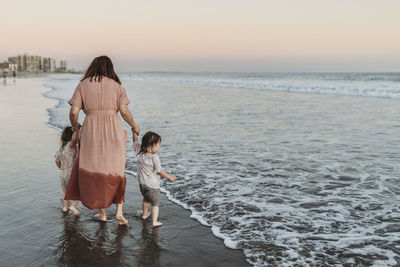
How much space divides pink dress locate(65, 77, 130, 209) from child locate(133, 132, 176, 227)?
8.6 inches

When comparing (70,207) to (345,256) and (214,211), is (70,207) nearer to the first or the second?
(214,211)

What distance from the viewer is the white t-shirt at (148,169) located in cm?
398

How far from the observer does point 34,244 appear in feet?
11.4

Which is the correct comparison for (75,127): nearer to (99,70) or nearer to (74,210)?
(99,70)

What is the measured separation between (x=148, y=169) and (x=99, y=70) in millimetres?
1173

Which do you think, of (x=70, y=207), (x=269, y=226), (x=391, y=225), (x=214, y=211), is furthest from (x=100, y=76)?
(x=391, y=225)

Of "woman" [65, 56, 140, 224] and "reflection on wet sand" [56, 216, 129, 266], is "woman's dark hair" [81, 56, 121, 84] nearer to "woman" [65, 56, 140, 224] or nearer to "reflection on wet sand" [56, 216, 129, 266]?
"woman" [65, 56, 140, 224]

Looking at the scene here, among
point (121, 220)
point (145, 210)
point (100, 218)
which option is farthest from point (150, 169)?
point (100, 218)

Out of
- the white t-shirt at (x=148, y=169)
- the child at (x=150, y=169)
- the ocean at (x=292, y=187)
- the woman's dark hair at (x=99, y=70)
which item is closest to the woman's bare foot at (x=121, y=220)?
the child at (x=150, y=169)

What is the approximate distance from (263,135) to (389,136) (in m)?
3.29

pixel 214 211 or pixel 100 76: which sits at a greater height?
pixel 100 76

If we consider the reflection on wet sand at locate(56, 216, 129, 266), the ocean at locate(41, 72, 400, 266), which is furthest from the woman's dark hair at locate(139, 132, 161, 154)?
the ocean at locate(41, 72, 400, 266)

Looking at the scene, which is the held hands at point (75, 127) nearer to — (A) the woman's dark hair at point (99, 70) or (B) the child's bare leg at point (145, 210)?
(A) the woman's dark hair at point (99, 70)

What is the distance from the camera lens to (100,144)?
3777 millimetres
